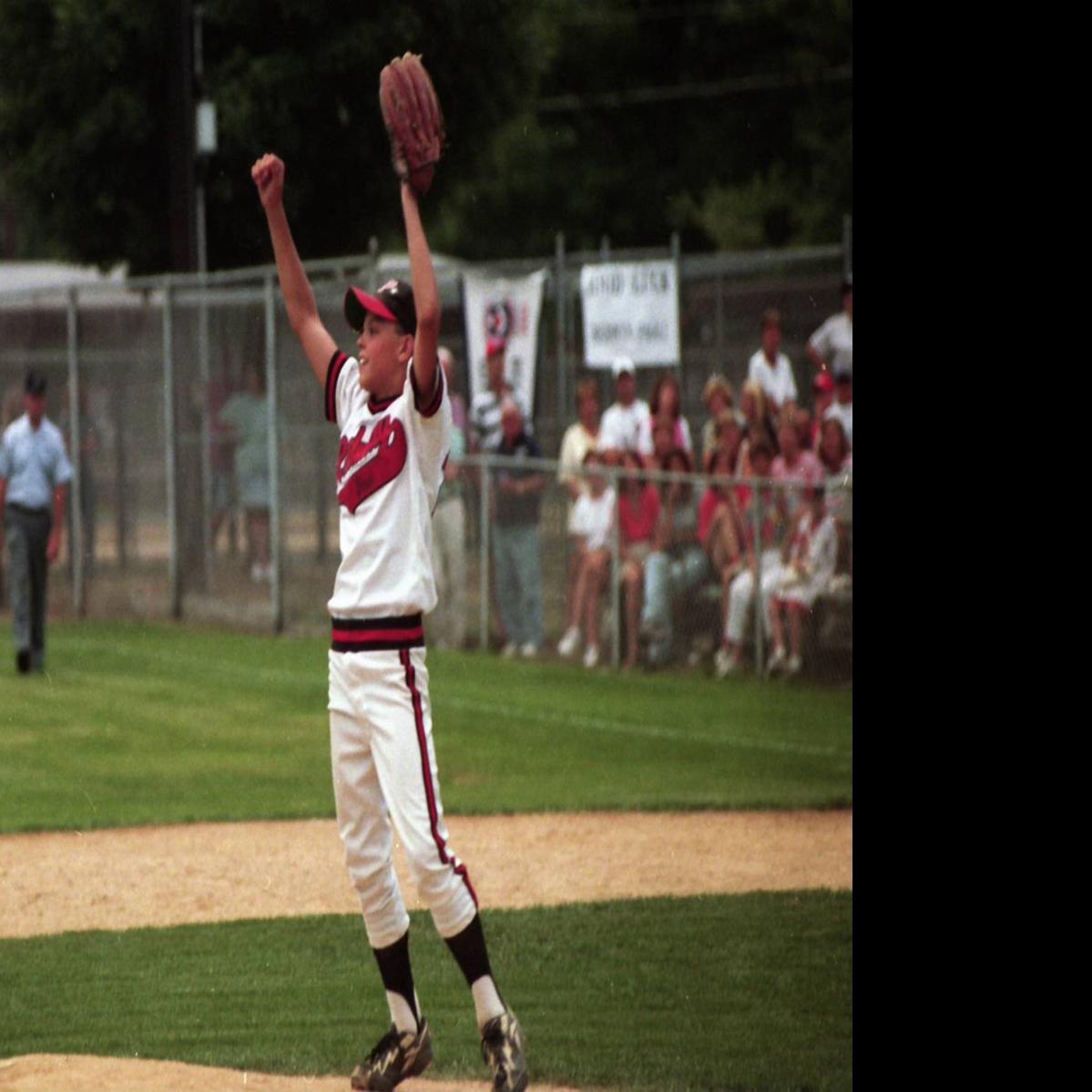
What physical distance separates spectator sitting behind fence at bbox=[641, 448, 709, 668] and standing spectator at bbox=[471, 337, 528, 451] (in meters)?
1.53

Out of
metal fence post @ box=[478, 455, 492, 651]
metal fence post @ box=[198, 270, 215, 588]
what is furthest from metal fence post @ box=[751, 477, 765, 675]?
metal fence post @ box=[198, 270, 215, 588]

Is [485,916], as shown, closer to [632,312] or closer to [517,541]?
[517,541]

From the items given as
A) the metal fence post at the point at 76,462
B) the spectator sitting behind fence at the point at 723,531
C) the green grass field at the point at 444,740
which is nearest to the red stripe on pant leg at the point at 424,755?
the green grass field at the point at 444,740

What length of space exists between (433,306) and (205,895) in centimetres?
345

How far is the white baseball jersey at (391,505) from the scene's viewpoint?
4637mm

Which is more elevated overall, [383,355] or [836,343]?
[836,343]

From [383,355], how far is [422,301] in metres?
0.37

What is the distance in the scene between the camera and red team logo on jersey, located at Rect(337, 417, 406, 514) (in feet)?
15.4

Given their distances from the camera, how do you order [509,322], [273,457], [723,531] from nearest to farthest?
[723,531]
[509,322]
[273,457]

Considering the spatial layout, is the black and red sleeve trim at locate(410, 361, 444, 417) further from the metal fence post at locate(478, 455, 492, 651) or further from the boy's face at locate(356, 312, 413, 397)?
the metal fence post at locate(478, 455, 492, 651)

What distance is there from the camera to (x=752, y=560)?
11672 millimetres

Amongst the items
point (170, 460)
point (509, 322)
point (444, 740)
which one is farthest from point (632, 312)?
point (170, 460)

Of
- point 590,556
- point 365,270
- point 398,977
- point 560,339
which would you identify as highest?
point 365,270
